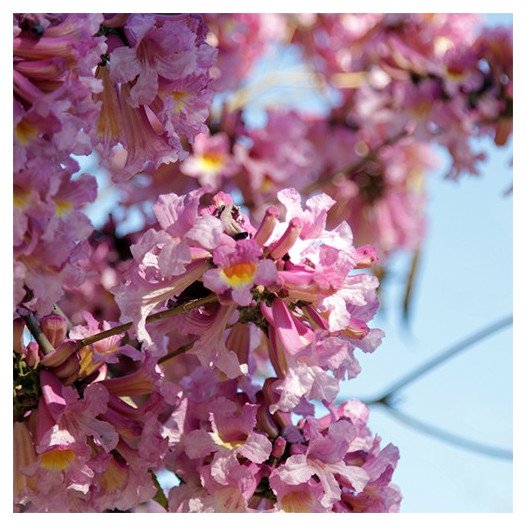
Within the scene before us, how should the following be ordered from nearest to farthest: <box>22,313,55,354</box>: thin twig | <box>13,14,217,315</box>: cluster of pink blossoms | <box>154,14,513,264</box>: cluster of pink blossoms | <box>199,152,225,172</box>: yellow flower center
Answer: <box>13,14,217,315</box>: cluster of pink blossoms → <box>22,313,55,354</box>: thin twig → <box>154,14,513,264</box>: cluster of pink blossoms → <box>199,152,225,172</box>: yellow flower center

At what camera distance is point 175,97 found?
0.69 m

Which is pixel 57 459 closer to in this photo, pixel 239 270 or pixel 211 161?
pixel 239 270

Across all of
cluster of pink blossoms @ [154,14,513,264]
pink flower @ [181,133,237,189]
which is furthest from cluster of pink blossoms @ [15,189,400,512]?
pink flower @ [181,133,237,189]

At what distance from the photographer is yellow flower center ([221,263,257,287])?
599 mm

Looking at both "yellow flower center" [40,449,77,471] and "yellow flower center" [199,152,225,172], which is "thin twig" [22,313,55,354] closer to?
"yellow flower center" [40,449,77,471]

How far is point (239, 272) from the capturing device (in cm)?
60

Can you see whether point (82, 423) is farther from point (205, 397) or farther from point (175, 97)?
point (175, 97)

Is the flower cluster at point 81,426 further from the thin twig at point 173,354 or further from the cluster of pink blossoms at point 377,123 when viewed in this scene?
the cluster of pink blossoms at point 377,123

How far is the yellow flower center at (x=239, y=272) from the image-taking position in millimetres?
599

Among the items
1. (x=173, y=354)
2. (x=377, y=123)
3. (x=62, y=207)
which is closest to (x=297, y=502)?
(x=173, y=354)

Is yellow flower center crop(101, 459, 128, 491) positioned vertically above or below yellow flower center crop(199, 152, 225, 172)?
below
